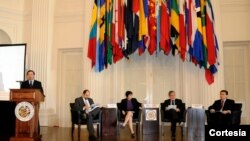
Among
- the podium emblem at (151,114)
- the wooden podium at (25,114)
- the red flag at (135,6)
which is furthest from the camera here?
the red flag at (135,6)

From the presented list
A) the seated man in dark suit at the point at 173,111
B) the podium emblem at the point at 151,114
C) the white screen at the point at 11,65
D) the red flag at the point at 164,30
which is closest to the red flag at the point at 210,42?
the red flag at the point at 164,30

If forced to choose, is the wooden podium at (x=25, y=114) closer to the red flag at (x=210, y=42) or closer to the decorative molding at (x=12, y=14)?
the decorative molding at (x=12, y=14)

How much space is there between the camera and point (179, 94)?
8805 mm

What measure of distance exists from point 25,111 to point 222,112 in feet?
13.6

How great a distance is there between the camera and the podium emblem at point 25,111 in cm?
559

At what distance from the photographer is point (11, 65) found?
8711 millimetres

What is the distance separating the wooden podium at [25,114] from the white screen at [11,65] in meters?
3.14

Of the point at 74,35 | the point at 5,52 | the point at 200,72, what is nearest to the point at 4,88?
the point at 5,52

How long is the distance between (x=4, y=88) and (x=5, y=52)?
107 cm

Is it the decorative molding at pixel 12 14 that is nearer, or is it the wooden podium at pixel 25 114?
the wooden podium at pixel 25 114

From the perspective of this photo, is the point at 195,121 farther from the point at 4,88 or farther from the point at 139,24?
the point at 4,88

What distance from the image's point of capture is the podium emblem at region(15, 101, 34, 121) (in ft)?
18.3

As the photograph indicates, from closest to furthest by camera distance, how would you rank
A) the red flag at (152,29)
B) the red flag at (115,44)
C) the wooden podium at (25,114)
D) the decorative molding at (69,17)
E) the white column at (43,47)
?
the wooden podium at (25,114) < the red flag at (152,29) < the red flag at (115,44) < the white column at (43,47) < the decorative molding at (69,17)

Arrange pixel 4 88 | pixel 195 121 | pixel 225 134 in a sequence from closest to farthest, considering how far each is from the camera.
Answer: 1. pixel 225 134
2. pixel 195 121
3. pixel 4 88
